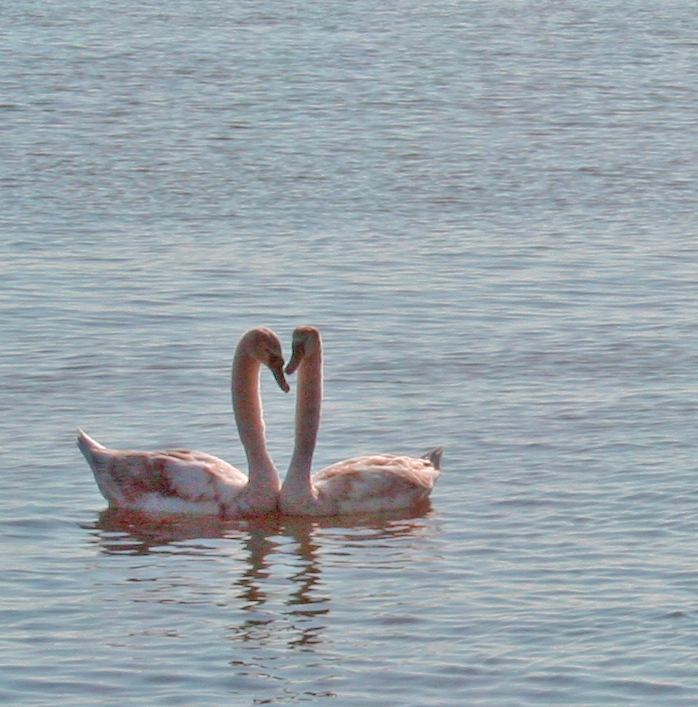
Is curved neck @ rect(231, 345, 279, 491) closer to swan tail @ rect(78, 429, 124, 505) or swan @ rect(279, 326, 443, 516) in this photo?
swan @ rect(279, 326, 443, 516)

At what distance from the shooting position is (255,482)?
9789 millimetres

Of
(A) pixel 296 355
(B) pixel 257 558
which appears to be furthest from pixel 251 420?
(B) pixel 257 558

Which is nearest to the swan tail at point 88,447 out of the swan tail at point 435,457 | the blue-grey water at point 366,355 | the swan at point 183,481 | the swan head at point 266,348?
the swan at point 183,481

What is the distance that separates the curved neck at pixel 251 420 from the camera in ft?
32.2

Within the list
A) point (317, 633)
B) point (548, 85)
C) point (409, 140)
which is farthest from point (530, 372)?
point (548, 85)

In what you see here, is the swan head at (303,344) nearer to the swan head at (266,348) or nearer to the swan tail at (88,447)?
Answer: the swan head at (266,348)

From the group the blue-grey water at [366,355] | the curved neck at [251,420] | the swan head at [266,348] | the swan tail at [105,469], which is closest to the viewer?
the blue-grey water at [366,355]

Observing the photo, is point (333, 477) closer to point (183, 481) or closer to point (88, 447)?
point (183, 481)

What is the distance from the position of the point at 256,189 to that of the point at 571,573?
370 inches

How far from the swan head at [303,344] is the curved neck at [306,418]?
0.07 feet

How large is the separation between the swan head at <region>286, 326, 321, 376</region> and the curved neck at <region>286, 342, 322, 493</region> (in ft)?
0.07

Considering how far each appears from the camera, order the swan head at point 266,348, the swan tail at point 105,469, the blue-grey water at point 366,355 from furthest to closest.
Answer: the swan head at point 266,348, the swan tail at point 105,469, the blue-grey water at point 366,355

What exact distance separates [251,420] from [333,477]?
49 cm

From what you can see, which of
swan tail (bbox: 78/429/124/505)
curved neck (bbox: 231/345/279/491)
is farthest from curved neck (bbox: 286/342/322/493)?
swan tail (bbox: 78/429/124/505)
